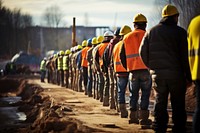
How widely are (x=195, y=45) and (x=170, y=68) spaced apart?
1076mm

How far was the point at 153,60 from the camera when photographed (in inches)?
315

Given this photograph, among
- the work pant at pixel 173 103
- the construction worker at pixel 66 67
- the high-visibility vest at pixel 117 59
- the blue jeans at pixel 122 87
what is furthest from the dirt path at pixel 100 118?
the construction worker at pixel 66 67

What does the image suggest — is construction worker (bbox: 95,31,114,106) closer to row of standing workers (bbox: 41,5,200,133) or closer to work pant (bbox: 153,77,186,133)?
row of standing workers (bbox: 41,5,200,133)

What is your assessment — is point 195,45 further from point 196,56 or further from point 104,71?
point 104,71

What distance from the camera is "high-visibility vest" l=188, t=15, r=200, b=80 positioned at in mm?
6641

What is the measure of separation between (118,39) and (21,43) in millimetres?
88062

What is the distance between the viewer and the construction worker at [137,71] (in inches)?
381

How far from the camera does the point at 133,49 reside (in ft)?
32.5

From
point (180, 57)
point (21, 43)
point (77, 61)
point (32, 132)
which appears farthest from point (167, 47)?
point (21, 43)

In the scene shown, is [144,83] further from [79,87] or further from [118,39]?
[79,87]

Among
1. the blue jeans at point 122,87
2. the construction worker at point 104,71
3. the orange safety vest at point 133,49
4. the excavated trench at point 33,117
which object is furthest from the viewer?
the construction worker at point 104,71

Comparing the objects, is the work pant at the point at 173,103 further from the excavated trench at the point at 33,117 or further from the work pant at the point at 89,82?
the work pant at the point at 89,82

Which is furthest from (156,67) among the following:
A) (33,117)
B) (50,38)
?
(50,38)

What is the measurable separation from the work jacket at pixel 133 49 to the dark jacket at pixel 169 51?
1.72m
